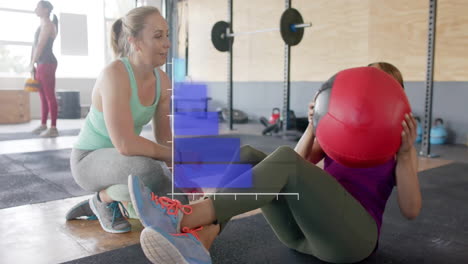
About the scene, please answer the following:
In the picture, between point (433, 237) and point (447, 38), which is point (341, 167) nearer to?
point (433, 237)

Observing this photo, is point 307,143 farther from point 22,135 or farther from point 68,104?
point 68,104

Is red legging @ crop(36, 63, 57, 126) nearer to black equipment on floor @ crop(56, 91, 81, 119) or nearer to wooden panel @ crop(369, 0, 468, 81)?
black equipment on floor @ crop(56, 91, 81, 119)

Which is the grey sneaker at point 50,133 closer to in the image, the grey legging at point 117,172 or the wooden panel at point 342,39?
the wooden panel at point 342,39

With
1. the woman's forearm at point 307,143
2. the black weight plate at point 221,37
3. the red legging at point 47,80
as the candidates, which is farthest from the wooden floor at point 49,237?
the black weight plate at point 221,37

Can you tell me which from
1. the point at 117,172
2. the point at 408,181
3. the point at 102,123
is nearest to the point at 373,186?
the point at 408,181

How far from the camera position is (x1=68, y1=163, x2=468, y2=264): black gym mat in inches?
52.0

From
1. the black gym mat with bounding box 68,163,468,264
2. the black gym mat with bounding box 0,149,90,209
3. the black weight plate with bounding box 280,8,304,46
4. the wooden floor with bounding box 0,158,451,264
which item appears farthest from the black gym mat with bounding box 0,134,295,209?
the black weight plate with bounding box 280,8,304,46

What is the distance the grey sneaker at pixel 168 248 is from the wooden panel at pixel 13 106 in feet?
18.2

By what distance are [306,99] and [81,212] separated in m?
4.04

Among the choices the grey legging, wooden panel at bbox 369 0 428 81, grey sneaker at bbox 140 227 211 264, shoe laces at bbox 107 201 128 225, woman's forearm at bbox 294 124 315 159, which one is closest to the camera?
grey sneaker at bbox 140 227 211 264

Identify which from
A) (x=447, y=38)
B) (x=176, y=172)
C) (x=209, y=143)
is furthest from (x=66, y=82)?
(x=176, y=172)

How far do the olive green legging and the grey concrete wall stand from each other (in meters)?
3.38

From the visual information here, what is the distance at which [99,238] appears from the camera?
5.02ft

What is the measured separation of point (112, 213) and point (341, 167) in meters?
0.91
